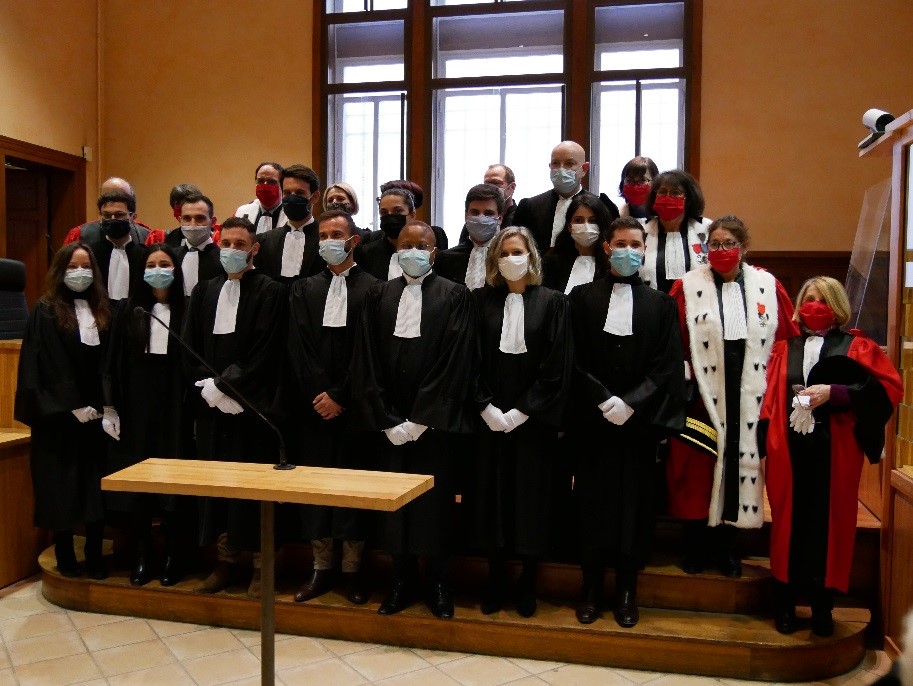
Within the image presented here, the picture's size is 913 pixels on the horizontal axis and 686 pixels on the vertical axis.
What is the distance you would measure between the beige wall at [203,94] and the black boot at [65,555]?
390cm

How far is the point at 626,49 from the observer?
709cm

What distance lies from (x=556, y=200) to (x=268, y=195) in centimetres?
169

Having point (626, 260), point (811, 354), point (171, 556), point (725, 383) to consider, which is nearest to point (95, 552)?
point (171, 556)

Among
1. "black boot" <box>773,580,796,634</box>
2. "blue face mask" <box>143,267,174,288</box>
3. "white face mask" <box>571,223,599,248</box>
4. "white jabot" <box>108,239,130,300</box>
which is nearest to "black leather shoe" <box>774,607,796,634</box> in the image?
"black boot" <box>773,580,796,634</box>

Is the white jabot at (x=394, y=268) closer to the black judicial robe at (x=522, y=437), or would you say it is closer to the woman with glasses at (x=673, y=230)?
the black judicial robe at (x=522, y=437)

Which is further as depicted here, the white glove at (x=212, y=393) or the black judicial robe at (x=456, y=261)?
the black judicial robe at (x=456, y=261)

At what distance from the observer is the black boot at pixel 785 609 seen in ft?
12.0

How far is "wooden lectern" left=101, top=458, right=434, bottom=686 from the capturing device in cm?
248

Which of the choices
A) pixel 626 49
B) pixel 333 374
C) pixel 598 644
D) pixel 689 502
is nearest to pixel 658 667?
pixel 598 644

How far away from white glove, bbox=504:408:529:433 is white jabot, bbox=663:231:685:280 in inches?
41.5

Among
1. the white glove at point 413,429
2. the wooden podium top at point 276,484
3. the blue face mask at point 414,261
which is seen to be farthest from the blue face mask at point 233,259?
the wooden podium top at point 276,484

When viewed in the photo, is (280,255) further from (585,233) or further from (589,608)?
(589,608)

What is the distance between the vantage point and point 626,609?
3770 mm

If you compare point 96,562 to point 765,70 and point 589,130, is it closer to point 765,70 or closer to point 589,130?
point 589,130
